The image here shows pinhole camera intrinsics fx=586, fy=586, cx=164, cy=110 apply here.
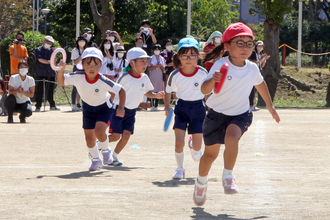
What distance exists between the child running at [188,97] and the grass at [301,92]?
14.3 metres

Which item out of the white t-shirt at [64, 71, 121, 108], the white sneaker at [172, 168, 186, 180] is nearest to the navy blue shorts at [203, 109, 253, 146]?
the white sneaker at [172, 168, 186, 180]

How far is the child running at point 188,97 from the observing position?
6.99 metres

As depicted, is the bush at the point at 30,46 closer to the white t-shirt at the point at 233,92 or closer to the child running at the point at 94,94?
the child running at the point at 94,94

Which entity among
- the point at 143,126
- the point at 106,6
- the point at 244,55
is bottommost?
the point at 143,126

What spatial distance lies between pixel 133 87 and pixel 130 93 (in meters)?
0.10

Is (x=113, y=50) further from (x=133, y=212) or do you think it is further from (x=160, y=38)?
(x=160, y=38)

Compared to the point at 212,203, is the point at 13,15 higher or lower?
higher

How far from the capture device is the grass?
21922 millimetres

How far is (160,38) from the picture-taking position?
40.9m

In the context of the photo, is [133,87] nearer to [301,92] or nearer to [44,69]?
[44,69]

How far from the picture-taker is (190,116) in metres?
7.07

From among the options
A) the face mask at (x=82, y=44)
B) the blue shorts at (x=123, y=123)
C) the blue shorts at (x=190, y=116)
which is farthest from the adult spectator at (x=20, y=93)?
the blue shorts at (x=190, y=116)

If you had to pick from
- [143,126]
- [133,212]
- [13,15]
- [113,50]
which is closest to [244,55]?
[133,212]

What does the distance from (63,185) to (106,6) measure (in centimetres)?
1876
